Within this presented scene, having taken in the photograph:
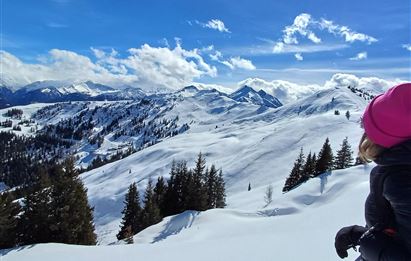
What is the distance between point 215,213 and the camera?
34.2 meters

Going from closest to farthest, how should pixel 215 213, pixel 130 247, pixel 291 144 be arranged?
1. pixel 130 247
2. pixel 215 213
3. pixel 291 144

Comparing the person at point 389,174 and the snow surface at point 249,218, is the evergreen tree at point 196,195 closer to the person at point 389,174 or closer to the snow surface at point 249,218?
the snow surface at point 249,218

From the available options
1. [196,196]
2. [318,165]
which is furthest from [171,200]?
[318,165]

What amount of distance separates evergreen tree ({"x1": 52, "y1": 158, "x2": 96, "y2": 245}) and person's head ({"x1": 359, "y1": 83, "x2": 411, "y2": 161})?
957 inches

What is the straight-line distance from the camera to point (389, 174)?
2.72m

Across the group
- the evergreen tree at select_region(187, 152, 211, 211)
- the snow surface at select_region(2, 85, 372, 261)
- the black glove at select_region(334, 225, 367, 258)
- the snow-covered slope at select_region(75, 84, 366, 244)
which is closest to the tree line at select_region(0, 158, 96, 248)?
the snow surface at select_region(2, 85, 372, 261)

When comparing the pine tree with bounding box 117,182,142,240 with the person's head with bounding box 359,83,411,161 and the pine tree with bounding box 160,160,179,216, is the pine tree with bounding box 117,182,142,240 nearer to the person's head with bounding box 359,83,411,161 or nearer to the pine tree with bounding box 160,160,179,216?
the pine tree with bounding box 160,160,179,216

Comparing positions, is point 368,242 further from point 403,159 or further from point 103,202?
point 103,202

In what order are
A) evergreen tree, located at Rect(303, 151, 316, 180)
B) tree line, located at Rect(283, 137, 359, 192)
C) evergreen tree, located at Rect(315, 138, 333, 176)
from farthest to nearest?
evergreen tree, located at Rect(303, 151, 316, 180)
tree line, located at Rect(283, 137, 359, 192)
evergreen tree, located at Rect(315, 138, 333, 176)

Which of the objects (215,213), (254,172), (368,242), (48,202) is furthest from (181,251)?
(254,172)

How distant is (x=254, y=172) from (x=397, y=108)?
4930 inches

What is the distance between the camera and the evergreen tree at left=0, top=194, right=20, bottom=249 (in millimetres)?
23156

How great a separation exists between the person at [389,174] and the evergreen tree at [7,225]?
24.1 m

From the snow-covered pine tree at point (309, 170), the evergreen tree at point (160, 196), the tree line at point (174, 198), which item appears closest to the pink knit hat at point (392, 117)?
the tree line at point (174, 198)
